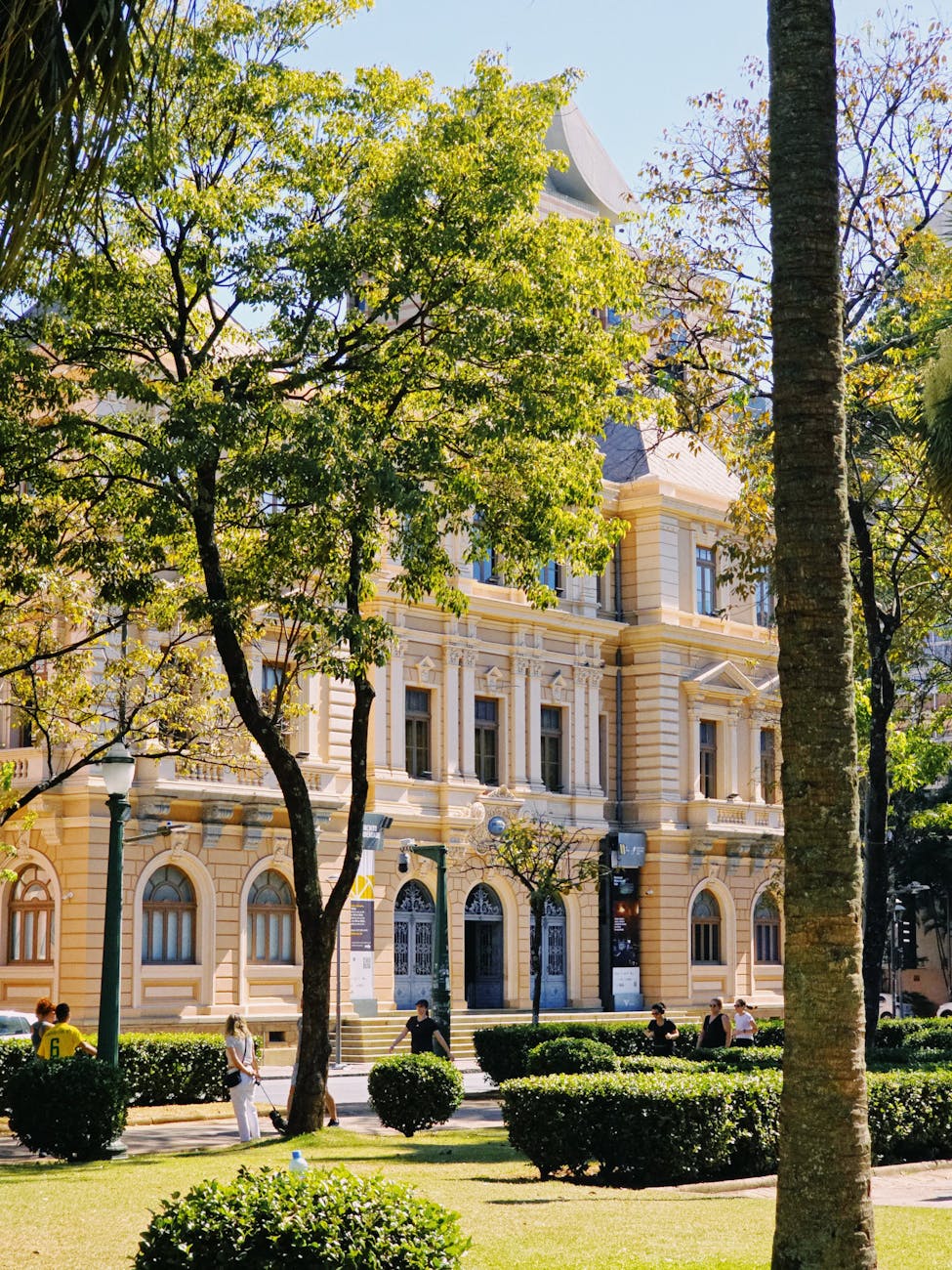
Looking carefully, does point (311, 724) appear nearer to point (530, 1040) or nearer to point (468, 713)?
point (468, 713)

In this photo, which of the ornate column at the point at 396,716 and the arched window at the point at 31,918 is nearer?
the arched window at the point at 31,918

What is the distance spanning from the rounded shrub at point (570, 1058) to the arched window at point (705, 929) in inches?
986

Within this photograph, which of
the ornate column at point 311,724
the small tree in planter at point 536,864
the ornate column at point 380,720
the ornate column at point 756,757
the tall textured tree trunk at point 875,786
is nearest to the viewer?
the tall textured tree trunk at point 875,786

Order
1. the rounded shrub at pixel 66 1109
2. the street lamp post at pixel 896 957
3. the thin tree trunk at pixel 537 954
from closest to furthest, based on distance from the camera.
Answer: the rounded shrub at pixel 66 1109
the thin tree trunk at pixel 537 954
the street lamp post at pixel 896 957

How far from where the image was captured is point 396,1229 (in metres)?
7.41

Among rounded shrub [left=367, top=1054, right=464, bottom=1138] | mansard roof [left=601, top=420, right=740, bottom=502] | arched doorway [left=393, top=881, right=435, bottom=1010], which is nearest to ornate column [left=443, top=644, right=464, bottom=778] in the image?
arched doorway [left=393, top=881, right=435, bottom=1010]

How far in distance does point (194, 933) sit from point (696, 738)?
16.6 metres

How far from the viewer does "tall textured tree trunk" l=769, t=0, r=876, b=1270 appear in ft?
25.9

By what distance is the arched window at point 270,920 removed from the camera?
3466 cm

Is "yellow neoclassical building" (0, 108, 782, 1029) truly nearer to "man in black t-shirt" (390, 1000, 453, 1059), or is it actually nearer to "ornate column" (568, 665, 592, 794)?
"ornate column" (568, 665, 592, 794)

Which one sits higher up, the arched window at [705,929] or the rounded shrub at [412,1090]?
the arched window at [705,929]

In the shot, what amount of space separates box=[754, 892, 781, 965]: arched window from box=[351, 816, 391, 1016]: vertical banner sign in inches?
559

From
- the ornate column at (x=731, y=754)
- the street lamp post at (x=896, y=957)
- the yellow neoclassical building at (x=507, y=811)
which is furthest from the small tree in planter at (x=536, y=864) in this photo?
the street lamp post at (x=896, y=957)

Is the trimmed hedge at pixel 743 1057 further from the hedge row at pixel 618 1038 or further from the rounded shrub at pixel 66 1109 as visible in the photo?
the rounded shrub at pixel 66 1109
